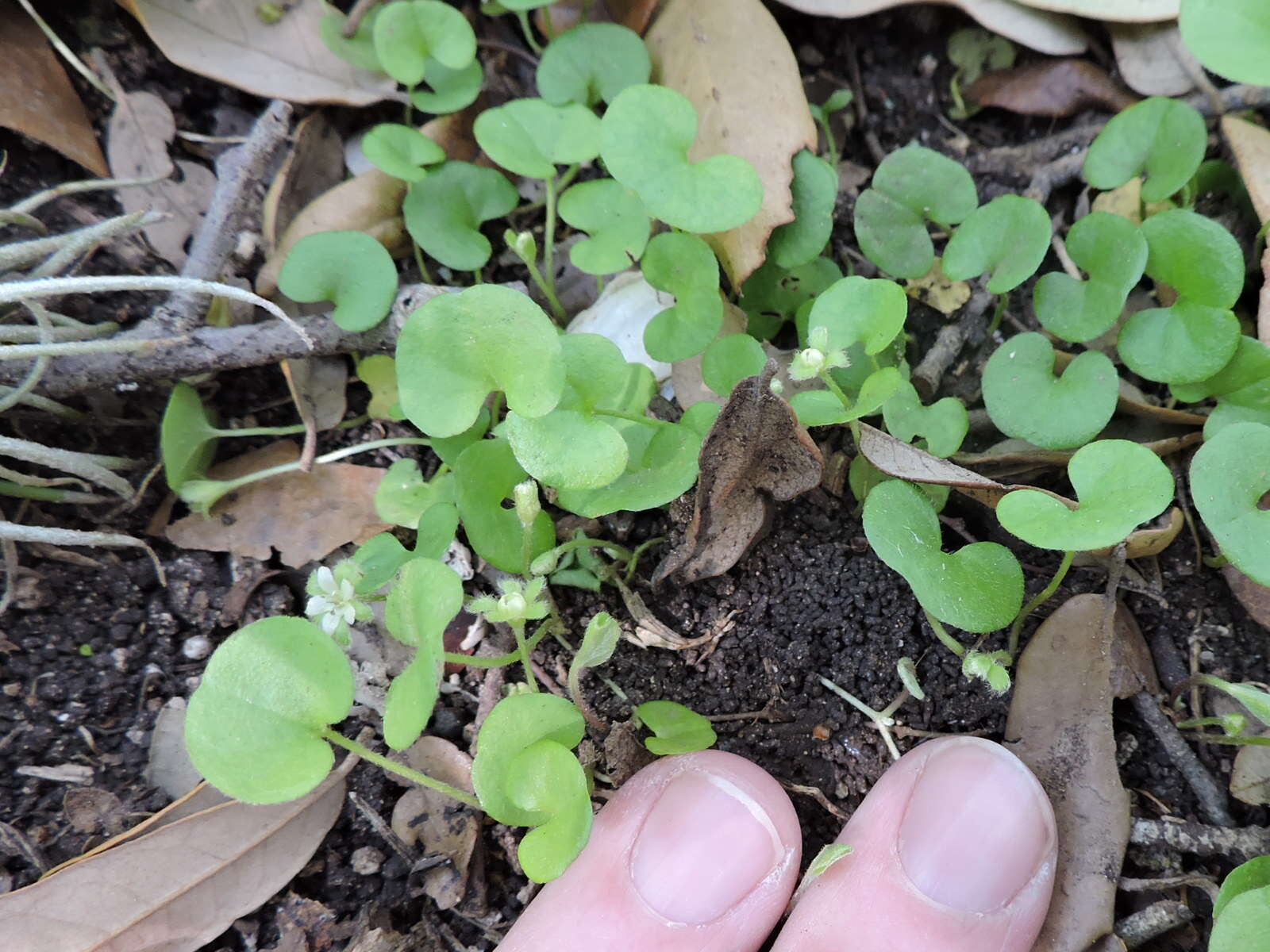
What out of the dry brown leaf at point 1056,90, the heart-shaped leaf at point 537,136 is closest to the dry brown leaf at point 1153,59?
the dry brown leaf at point 1056,90

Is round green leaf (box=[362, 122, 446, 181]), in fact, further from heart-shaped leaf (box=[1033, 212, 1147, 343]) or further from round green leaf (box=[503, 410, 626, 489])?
heart-shaped leaf (box=[1033, 212, 1147, 343])

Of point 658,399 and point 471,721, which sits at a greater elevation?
point 658,399

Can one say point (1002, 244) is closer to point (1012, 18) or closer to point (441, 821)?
point (1012, 18)

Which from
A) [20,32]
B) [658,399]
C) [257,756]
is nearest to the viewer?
[257,756]

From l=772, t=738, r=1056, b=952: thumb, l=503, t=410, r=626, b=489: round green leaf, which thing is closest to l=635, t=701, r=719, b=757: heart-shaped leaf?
l=772, t=738, r=1056, b=952: thumb

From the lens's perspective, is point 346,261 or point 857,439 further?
point 346,261

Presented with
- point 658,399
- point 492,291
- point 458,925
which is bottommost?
point 458,925

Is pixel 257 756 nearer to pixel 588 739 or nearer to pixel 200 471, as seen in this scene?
pixel 588 739

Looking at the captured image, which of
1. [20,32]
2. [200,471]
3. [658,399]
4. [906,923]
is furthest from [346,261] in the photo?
[906,923]
